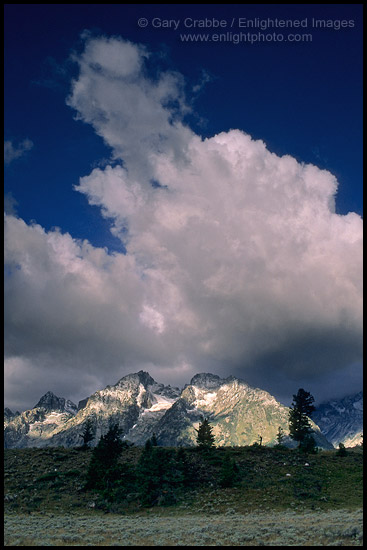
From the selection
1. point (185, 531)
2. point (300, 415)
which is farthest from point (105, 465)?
point (300, 415)

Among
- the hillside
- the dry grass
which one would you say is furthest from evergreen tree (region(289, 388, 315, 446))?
the dry grass

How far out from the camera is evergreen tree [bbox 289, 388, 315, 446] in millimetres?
77312

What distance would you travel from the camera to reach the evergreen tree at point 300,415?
7731cm

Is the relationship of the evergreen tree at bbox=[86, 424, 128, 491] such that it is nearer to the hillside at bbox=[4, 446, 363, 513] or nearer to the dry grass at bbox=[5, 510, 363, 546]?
the hillside at bbox=[4, 446, 363, 513]

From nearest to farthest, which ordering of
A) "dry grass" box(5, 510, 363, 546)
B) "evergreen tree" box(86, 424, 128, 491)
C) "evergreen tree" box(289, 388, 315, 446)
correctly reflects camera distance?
"dry grass" box(5, 510, 363, 546) < "evergreen tree" box(86, 424, 128, 491) < "evergreen tree" box(289, 388, 315, 446)

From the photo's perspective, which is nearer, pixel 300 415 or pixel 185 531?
pixel 185 531

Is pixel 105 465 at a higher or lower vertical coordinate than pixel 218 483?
higher

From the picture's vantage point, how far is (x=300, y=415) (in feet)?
261

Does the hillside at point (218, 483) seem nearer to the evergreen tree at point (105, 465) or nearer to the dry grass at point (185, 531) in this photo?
the evergreen tree at point (105, 465)

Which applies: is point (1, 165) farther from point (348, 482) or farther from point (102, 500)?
point (348, 482)

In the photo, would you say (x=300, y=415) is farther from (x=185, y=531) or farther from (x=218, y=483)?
(x=185, y=531)

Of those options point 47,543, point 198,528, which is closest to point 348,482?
point 198,528

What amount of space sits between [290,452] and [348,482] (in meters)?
15.2

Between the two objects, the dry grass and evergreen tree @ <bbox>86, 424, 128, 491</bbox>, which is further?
evergreen tree @ <bbox>86, 424, 128, 491</bbox>
